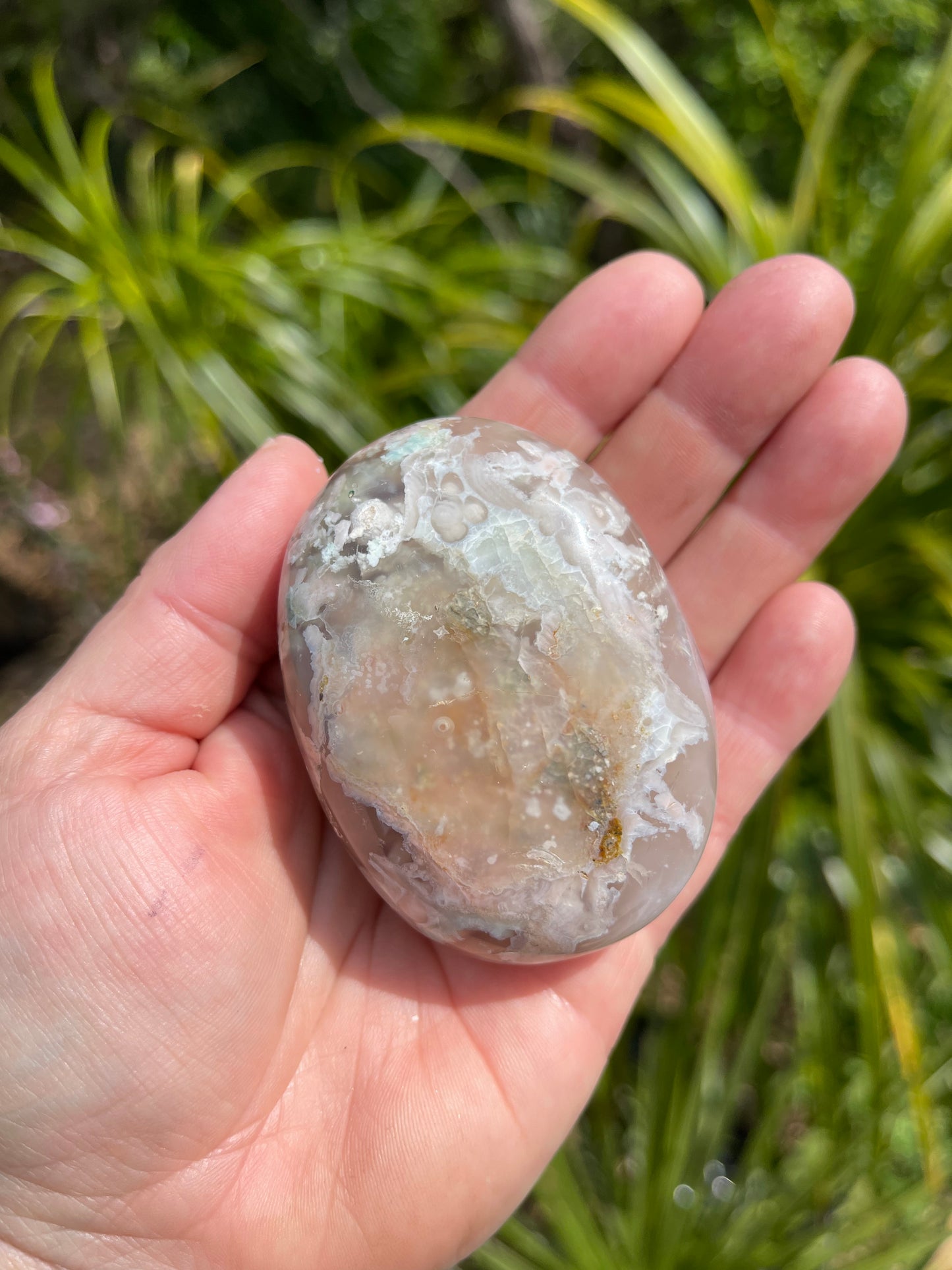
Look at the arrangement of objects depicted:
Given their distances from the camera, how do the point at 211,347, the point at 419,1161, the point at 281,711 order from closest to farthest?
the point at 419,1161, the point at 281,711, the point at 211,347

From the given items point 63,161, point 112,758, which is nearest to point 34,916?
point 112,758

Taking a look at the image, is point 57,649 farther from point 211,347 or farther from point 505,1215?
point 505,1215

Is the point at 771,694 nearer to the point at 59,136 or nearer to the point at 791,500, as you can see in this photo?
the point at 791,500

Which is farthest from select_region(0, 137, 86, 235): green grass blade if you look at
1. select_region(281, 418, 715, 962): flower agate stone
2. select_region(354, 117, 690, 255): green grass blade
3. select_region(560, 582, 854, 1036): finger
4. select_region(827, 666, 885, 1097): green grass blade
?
select_region(827, 666, 885, 1097): green grass blade

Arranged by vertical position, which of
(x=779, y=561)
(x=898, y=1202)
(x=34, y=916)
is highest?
(x=779, y=561)

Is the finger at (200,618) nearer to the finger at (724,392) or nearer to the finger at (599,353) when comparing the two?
the finger at (599,353)

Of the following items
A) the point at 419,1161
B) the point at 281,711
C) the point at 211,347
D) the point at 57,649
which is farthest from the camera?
the point at 57,649

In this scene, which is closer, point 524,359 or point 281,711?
point 281,711

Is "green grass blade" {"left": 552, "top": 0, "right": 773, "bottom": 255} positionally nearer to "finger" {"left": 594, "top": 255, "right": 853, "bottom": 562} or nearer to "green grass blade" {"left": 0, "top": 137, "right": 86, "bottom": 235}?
"finger" {"left": 594, "top": 255, "right": 853, "bottom": 562}
